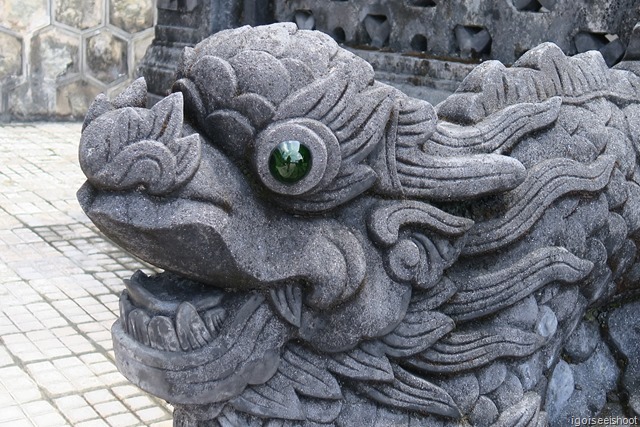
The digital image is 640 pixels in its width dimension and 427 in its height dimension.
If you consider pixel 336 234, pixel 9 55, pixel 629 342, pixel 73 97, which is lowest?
pixel 73 97

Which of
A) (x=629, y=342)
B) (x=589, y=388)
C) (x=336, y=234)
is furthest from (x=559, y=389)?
(x=336, y=234)

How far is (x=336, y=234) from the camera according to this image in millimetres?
1564

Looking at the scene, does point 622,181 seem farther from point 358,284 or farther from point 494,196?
point 358,284

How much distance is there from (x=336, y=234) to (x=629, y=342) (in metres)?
0.95

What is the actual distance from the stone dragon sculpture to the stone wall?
6486mm

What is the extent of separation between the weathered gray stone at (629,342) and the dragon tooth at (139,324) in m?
1.18

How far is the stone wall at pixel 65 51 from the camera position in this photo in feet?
24.6

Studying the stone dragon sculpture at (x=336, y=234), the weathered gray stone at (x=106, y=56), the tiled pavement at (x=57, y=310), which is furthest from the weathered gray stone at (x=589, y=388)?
the weathered gray stone at (x=106, y=56)

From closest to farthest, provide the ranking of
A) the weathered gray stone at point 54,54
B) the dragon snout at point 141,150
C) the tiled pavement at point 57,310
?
the dragon snout at point 141,150 → the tiled pavement at point 57,310 → the weathered gray stone at point 54,54

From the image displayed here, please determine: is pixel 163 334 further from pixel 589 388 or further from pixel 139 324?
pixel 589 388

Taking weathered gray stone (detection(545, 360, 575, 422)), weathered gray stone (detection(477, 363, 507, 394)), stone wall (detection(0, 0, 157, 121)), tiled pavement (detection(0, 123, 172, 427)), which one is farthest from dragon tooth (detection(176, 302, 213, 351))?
stone wall (detection(0, 0, 157, 121))

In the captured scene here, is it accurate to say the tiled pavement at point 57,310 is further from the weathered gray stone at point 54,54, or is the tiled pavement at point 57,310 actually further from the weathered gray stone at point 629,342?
the weathered gray stone at point 54,54

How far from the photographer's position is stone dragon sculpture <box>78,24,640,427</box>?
4.80 feet

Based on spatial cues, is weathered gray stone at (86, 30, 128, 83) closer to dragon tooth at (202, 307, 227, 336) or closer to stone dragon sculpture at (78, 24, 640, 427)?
stone dragon sculpture at (78, 24, 640, 427)
